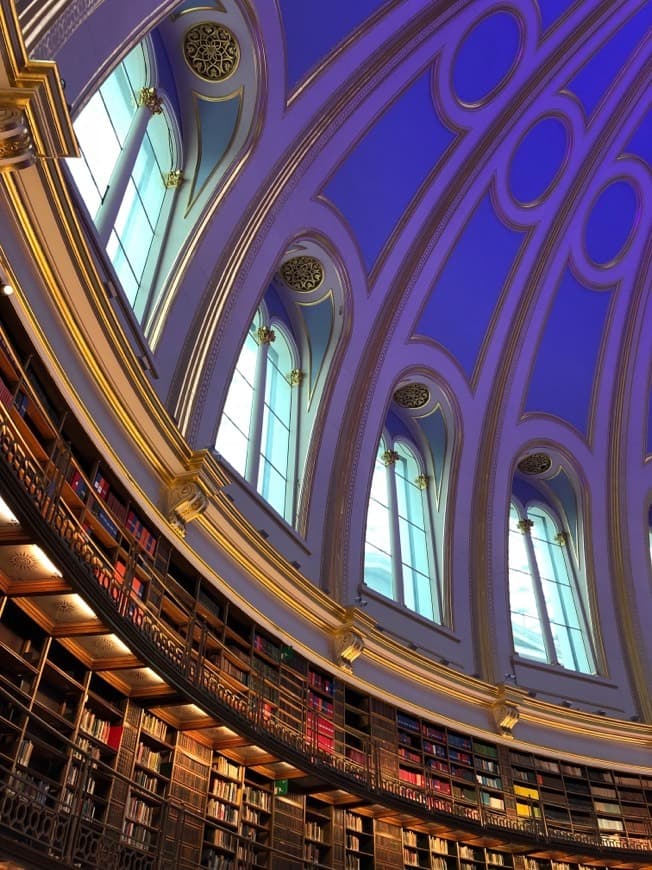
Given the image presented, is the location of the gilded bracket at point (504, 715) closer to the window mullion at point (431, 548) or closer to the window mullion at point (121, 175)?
the window mullion at point (431, 548)

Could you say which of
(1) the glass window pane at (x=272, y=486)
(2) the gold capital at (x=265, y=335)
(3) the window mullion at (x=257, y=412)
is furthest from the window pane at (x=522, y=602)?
(2) the gold capital at (x=265, y=335)

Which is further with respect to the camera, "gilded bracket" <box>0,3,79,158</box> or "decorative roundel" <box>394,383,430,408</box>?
"decorative roundel" <box>394,383,430,408</box>

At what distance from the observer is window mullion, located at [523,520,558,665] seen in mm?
12305

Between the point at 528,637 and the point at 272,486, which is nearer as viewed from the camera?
the point at 272,486

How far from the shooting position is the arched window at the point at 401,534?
35.7 feet

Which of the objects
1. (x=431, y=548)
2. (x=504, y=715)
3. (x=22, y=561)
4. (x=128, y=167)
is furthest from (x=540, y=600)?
(x=22, y=561)

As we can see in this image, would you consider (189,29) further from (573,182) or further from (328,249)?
(573,182)

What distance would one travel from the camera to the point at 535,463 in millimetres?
14109

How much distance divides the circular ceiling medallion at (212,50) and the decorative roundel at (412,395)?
5.56 metres

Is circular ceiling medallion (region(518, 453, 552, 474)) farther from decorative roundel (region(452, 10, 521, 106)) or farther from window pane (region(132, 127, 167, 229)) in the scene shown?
window pane (region(132, 127, 167, 229))

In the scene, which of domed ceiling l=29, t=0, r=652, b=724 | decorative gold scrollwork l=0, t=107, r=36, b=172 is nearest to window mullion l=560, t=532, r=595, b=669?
domed ceiling l=29, t=0, r=652, b=724

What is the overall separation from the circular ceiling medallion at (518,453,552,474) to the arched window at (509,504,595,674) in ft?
2.25

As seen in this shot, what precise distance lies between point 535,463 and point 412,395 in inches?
116

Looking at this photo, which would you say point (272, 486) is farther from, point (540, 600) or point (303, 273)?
point (540, 600)
